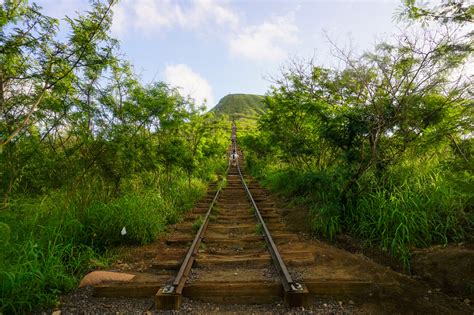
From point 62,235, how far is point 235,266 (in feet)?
8.90

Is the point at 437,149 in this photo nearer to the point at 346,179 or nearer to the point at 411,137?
the point at 411,137

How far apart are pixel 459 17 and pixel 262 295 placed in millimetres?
4536

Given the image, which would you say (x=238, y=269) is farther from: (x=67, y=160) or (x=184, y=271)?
(x=67, y=160)

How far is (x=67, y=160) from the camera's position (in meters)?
4.84

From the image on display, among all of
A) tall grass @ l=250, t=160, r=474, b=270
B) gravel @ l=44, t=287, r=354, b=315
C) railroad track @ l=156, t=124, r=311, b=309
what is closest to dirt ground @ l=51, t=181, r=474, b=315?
gravel @ l=44, t=287, r=354, b=315

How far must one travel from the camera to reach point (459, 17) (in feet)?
12.3

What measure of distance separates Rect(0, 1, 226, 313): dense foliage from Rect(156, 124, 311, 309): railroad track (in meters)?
1.17

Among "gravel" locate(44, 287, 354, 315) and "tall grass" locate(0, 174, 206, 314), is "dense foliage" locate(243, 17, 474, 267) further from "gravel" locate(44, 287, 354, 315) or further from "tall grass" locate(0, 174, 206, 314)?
"tall grass" locate(0, 174, 206, 314)

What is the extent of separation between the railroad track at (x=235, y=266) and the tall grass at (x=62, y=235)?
0.86 metres

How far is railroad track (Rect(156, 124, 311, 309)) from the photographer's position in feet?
10.2

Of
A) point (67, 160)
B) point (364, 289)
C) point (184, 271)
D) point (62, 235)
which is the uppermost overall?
point (67, 160)

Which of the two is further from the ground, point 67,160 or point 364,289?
point 67,160

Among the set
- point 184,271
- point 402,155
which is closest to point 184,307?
point 184,271

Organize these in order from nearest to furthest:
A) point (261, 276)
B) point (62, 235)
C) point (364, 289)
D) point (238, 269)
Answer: point (364, 289) < point (261, 276) < point (238, 269) < point (62, 235)
